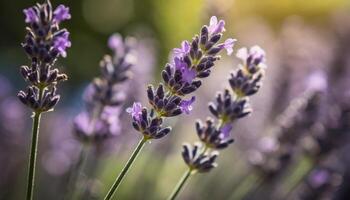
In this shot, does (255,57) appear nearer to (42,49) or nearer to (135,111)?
(135,111)

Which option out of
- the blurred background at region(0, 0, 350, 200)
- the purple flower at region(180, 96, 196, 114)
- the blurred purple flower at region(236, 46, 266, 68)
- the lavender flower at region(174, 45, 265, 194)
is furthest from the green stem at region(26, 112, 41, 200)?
the blurred background at region(0, 0, 350, 200)

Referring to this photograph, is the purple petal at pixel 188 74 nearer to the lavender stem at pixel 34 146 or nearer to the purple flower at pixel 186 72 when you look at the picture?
the purple flower at pixel 186 72

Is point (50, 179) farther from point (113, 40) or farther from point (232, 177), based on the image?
point (113, 40)

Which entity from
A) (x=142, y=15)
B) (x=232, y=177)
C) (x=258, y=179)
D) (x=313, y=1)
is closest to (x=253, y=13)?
(x=313, y=1)

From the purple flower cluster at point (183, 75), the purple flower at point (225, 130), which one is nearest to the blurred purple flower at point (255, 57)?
the purple flower at point (225, 130)

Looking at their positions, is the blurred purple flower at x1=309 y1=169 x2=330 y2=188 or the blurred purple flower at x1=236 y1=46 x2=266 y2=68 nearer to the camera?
the blurred purple flower at x1=236 y1=46 x2=266 y2=68

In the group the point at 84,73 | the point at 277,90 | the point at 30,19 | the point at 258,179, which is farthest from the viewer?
the point at 84,73

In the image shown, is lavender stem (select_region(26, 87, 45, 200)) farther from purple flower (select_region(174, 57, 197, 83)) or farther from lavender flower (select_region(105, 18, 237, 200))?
purple flower (select_region(174, 57, 197, 83))
